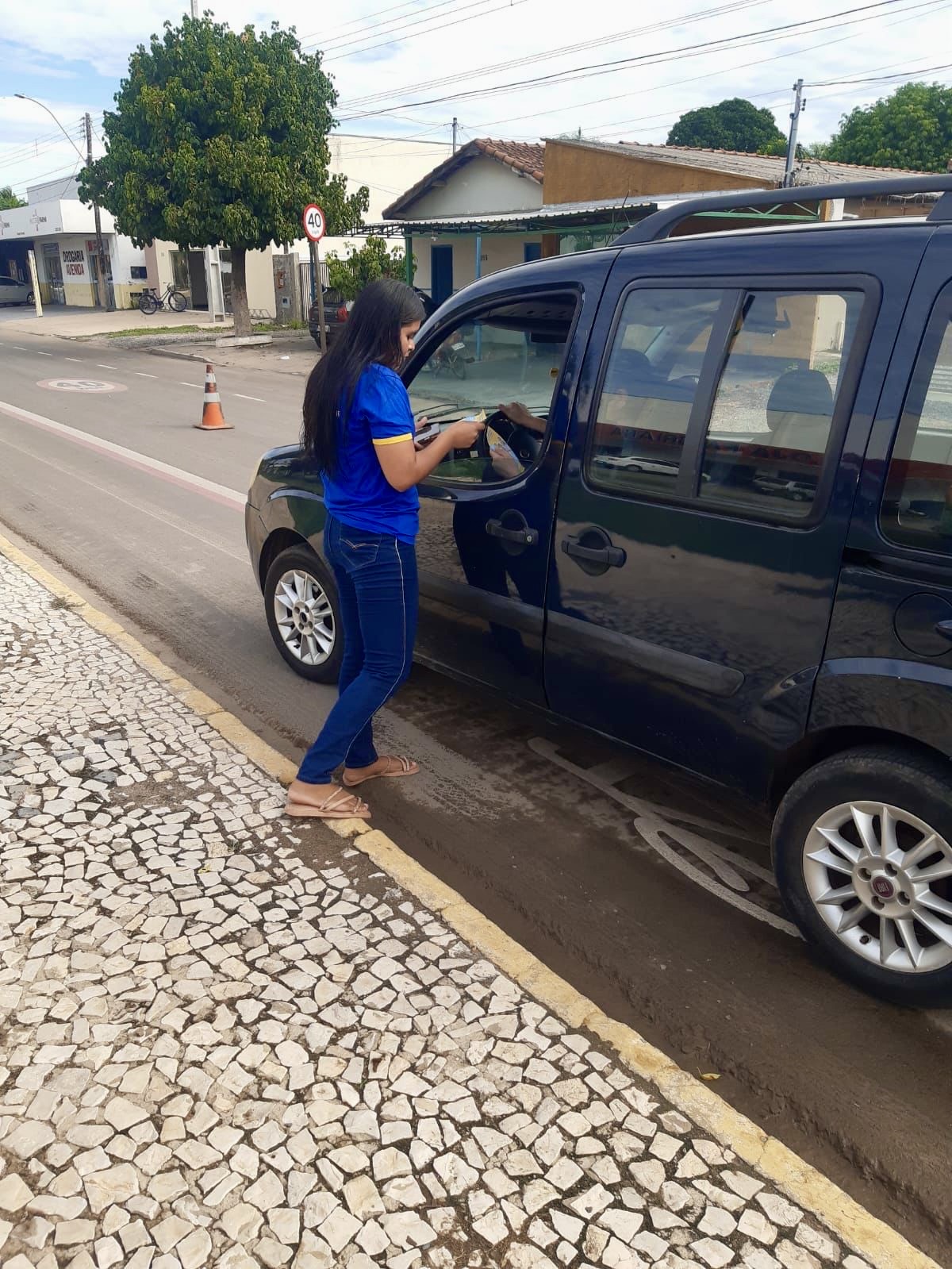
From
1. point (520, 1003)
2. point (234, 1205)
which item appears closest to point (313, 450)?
point (520, 1003)

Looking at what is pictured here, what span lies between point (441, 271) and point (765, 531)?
89.6ft

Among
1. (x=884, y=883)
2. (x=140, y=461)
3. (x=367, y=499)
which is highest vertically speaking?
(x=367, y=499)

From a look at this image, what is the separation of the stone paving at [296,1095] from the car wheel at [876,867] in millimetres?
764

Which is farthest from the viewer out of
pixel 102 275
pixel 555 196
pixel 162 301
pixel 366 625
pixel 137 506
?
pixel 102 275

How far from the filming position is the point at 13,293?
166 ft

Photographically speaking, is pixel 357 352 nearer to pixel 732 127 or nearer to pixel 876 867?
pixel 876 867

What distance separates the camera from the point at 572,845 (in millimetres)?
3557

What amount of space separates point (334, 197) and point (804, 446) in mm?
26258

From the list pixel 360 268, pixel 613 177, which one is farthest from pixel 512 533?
pixel 360 268

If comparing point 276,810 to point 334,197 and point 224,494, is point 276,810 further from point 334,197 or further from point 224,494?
point 334,197

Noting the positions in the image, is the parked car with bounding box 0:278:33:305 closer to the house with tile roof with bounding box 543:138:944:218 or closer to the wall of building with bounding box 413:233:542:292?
the wall of building with bounding box 413:233:542:292

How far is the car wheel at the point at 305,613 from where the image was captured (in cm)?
464

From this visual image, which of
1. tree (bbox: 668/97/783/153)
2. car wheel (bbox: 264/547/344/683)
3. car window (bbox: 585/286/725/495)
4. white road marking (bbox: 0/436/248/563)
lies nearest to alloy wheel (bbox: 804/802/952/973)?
car window (bbox: 585/286/725/495)

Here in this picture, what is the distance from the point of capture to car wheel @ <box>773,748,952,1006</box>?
100.0 inches
